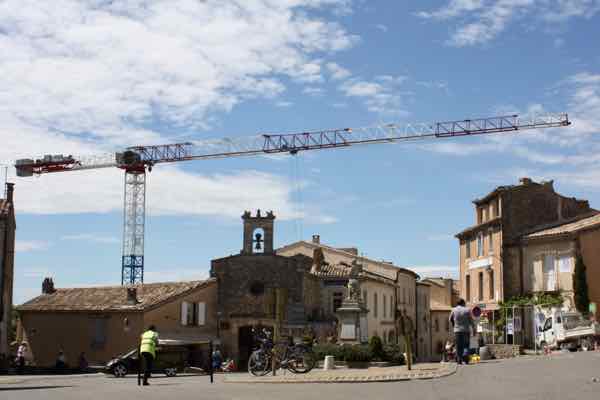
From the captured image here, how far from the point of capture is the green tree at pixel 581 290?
40875mm

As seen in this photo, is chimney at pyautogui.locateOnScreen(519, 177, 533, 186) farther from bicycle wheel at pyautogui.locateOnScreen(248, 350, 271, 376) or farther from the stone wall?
bicycle wheel at pyautogui.locateOnScreen(248, 350, 271, 376)

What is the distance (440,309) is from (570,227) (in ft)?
98.7

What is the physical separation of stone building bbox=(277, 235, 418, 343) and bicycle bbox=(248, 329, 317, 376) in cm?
2433

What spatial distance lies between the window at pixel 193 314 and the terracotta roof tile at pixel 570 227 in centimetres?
1814

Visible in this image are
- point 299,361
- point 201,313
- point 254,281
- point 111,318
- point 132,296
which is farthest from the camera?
point 254,281

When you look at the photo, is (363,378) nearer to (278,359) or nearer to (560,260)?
(278,359)

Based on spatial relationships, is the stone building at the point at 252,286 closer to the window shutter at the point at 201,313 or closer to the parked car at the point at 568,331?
the window shutter at the point at 201,313

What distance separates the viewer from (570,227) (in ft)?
143

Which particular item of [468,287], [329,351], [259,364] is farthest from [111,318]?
[468,287]

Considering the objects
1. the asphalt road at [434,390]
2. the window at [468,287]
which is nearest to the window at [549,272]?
the window at [468,287]

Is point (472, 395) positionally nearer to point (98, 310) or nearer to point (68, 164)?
point (98, 310)

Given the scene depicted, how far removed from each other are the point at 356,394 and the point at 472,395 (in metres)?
2.15

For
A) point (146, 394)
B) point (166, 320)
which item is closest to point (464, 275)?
point (166, 320)

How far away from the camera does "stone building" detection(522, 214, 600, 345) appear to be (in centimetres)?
4181
